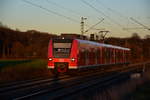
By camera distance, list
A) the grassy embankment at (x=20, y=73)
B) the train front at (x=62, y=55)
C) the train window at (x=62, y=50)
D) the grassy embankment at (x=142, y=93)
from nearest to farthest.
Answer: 1. the grassy embankment at (x=142, y=93)
2. the grassy embankment at (x=20, y=73)
3. the train front at (x=62, y=55)
4. the train window at (x=62, y=50)

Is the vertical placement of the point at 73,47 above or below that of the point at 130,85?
above

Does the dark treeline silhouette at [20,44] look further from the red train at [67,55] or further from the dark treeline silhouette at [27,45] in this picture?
the red train at [67,55]

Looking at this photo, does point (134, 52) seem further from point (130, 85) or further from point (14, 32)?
point (130, 85)

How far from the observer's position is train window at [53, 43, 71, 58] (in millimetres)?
25969

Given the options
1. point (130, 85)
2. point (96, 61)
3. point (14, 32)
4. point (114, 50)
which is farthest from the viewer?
point (14, 32)

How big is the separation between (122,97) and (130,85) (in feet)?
11.0

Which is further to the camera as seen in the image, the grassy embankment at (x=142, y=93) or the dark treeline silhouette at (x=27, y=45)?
the dark treeline silhouette at (x=27, y=45)

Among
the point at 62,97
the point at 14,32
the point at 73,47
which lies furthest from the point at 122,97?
Answer: the point at 14,32

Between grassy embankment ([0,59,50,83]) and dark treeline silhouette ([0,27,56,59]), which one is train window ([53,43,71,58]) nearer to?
grassy embankment ([0,59,50,83])

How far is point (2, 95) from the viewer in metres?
Result: 14.8

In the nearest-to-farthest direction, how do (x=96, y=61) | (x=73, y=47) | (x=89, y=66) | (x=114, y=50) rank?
(x=73, y=47) < (x=89, y=66) < (x=96, y=61) < (x=114, y=50)

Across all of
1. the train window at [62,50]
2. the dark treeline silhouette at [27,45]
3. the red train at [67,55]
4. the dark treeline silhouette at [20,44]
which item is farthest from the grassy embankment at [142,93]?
the dark treeline silhouette at [27,45]

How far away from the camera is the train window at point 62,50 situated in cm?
2597

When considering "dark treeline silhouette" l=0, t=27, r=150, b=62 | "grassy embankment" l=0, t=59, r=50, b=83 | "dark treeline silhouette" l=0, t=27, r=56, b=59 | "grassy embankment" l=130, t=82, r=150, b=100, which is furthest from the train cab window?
"dark treeline silhouette" l=0, t=27, r=150, b=62
